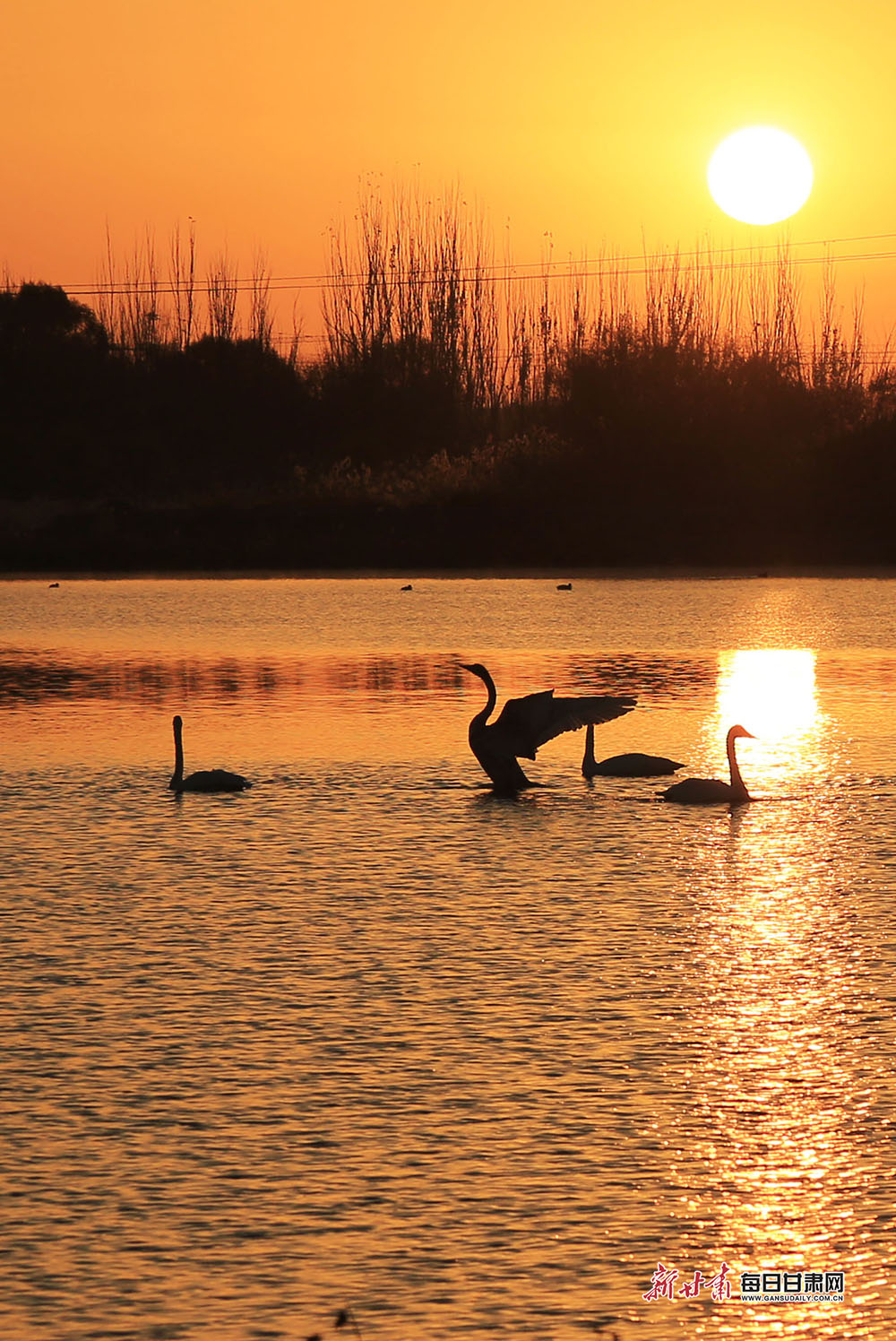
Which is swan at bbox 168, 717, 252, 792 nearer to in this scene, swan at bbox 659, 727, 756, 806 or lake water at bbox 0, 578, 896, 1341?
lake water at bbox 0, 578, 896, 1341

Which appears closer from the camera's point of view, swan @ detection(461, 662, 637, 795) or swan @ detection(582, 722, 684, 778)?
swan @ detection(461, 662, 637, 795)

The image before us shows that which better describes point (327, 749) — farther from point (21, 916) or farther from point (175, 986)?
point (175, 986)

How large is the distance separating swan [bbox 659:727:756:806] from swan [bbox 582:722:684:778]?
4.44ft

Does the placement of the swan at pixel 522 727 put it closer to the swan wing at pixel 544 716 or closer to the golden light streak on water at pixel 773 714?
the swan wing at pixel 544 716

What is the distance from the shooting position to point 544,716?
53.4ft

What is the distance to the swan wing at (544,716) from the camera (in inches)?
639

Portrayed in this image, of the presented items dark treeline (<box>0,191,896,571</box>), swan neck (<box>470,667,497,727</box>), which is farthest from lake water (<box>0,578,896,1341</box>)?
dark treeline (<box>0,191,896,571</box>)

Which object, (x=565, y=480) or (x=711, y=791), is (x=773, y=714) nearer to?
(x=711, y=791)

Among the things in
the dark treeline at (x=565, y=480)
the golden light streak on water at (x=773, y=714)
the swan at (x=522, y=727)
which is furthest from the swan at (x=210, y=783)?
the dark treeline at (x=565, y=480)

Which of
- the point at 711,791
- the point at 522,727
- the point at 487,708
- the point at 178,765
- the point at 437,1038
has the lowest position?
the point at 437,1038

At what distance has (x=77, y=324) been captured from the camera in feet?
265

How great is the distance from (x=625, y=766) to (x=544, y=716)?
1174mm

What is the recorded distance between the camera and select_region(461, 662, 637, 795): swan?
637 inches

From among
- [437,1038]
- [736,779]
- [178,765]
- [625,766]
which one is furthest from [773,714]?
[437,1038]
